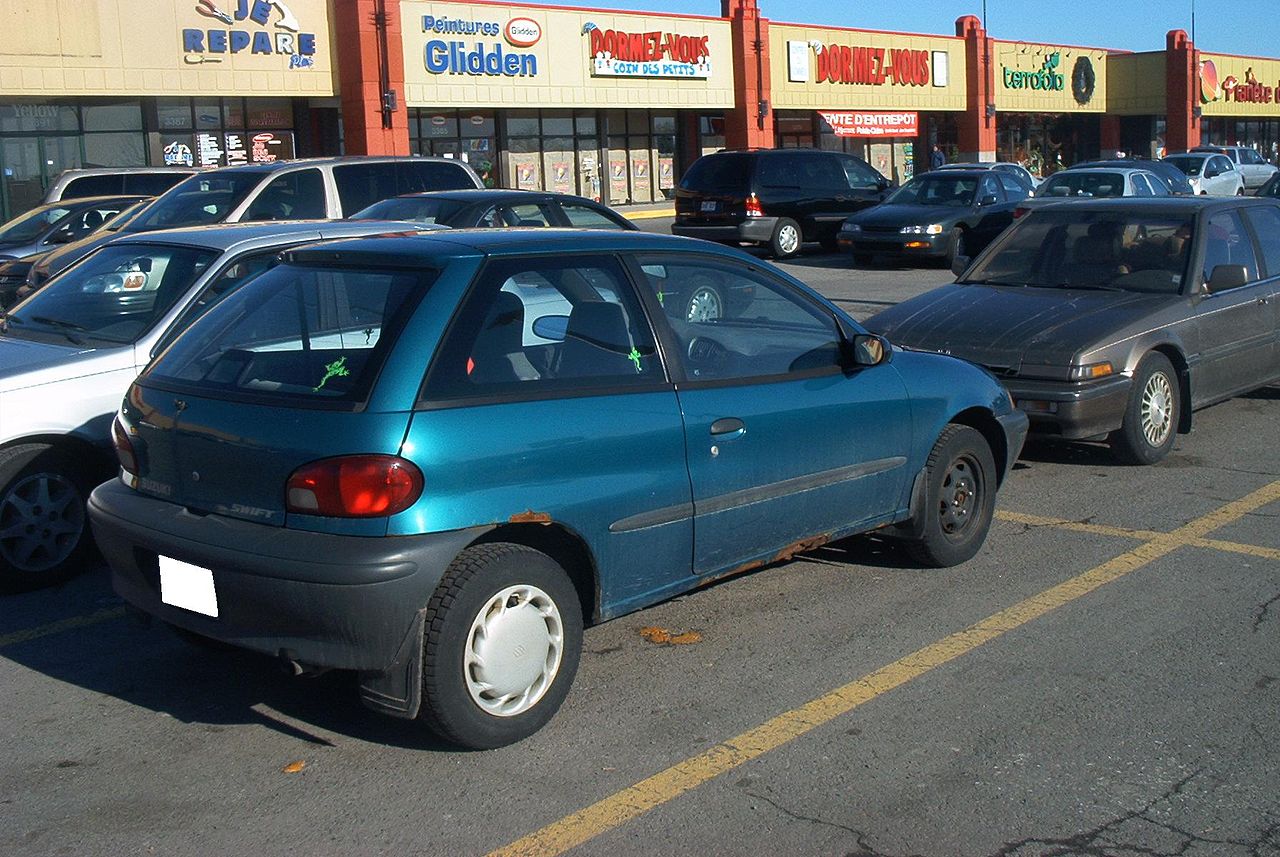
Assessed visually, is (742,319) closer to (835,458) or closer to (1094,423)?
(835,458)

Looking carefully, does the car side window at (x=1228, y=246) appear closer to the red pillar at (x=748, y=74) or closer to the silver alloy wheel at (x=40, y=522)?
the silver alloy wheel at (x=40, y=522)

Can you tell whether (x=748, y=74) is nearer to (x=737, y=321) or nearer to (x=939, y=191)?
(x=939, y=191)

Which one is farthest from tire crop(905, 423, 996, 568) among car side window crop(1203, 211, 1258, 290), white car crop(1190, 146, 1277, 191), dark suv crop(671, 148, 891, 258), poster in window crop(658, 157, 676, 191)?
poster in window crop(658, 157, 676, 191)

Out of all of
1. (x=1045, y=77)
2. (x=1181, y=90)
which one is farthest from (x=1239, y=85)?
(x=1045, y=77)

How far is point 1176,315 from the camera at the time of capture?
8656 mm

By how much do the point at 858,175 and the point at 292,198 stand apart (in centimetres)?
1400

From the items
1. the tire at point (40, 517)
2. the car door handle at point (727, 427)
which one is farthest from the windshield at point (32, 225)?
the car door handle at point (727, 427)

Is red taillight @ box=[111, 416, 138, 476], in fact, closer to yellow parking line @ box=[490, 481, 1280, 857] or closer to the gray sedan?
yellow parking line @ box=[490, 481, 1280, 857]

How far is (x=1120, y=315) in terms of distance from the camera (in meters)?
8.47

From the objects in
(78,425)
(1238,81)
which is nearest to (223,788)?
(78,425)

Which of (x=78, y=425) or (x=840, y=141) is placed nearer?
(x=78, y=425)

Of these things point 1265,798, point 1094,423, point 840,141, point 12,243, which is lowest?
point 1265,798

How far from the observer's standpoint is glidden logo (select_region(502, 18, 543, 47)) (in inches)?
1324

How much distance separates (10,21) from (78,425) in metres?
23.5
